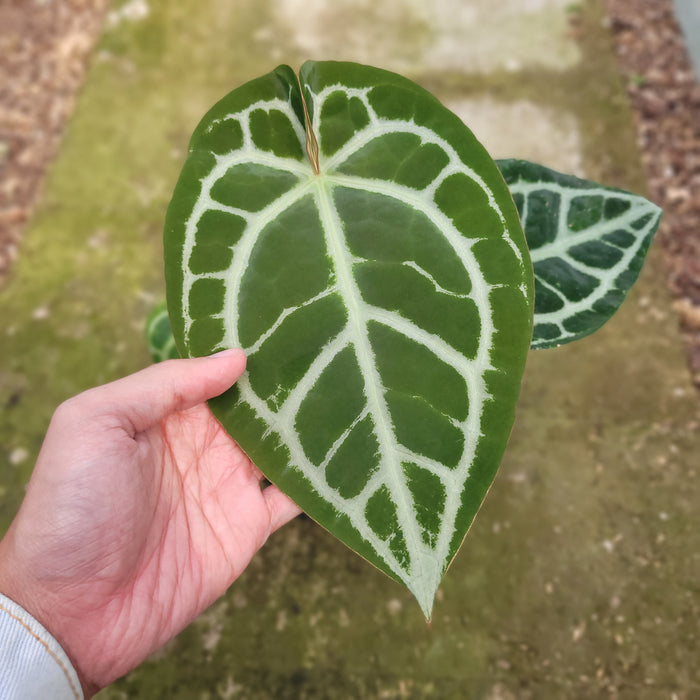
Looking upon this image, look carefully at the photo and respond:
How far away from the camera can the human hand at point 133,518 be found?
37.0 inches

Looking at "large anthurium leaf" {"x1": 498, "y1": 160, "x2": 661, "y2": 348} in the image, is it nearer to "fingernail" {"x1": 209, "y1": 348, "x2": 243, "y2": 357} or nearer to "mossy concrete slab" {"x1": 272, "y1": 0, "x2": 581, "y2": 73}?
"fingernail" {"x1": 209, "y1": 348, "x2": 243, "y2": 357}

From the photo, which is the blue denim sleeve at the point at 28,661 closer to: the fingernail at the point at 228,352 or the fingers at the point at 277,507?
the fingers at the point at 277,507

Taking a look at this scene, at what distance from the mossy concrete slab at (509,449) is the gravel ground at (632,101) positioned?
65 mm

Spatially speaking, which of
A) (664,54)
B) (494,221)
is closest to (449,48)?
(664,54)

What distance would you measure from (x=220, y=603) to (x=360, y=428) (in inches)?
36.7

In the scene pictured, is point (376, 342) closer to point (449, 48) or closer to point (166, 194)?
point (166, 194)

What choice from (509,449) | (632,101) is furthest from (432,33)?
(509,449)

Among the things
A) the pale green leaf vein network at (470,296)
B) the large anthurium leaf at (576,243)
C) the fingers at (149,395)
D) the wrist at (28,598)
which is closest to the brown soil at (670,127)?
the large anthurium leaf at (576,243)

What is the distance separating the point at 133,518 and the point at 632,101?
221 cm

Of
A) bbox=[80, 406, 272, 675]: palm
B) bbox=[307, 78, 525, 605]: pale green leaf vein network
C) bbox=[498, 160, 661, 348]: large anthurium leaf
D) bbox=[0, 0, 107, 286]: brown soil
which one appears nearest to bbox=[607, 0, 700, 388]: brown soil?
bbox=[498, 160, 661, 348]: large anthurium leaf

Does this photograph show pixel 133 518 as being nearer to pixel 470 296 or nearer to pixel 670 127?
pixel 470 296

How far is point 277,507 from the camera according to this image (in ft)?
3.85

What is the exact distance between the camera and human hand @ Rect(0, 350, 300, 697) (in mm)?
939

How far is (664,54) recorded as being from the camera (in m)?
2.36
